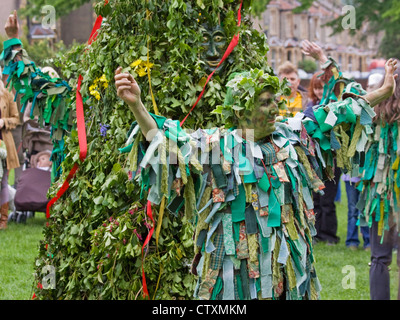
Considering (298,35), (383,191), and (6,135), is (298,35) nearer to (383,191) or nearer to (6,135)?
(6,135)

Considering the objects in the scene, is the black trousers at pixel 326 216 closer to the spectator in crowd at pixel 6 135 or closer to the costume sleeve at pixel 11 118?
the spectator in crowd at pixel 6 135

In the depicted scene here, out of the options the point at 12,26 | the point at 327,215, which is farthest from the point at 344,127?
the point at 327,215

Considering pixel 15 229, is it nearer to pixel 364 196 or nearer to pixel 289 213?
pixel 364 196

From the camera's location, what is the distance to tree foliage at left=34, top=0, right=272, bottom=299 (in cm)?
372

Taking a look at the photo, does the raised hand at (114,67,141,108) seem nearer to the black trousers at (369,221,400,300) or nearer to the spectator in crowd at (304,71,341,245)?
the black trousers at (369,221,400,300)

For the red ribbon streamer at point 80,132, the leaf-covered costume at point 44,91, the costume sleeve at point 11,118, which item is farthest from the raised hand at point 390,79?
the costume sleeve at point 11,118

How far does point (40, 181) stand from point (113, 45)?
4363 mm

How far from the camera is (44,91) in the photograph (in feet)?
15.5

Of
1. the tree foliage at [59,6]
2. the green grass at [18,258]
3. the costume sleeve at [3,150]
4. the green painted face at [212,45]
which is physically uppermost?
the tree foliage at [59,6]

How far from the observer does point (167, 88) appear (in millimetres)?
3762

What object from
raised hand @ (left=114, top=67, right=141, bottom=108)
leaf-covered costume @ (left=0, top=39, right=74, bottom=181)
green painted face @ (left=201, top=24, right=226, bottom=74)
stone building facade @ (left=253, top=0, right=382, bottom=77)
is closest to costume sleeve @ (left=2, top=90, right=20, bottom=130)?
leaf-covered costume @ (left=0, top=39, right=74, bottom=181)

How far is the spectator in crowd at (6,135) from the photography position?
7.53m

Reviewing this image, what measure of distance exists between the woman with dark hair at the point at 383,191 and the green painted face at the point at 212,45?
1326 mm

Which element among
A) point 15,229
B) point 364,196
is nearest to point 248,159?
point 364,196
